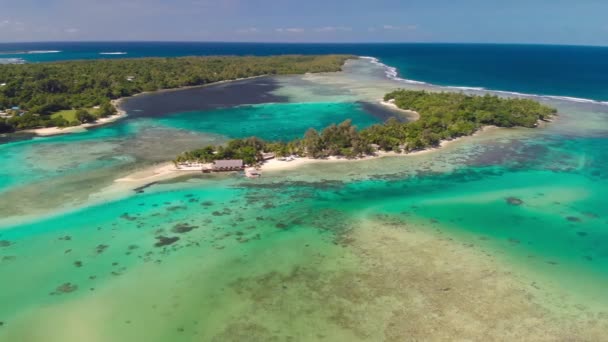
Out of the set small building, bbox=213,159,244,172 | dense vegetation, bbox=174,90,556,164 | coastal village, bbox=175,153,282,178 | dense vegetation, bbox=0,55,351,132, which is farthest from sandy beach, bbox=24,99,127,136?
small building, bbox=213,159,244,172

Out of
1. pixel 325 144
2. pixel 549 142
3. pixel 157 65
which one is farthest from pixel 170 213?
pixel 157 65

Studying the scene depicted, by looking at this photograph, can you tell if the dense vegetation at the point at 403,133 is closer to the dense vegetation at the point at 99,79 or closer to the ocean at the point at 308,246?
the ocean at the point at 308,246

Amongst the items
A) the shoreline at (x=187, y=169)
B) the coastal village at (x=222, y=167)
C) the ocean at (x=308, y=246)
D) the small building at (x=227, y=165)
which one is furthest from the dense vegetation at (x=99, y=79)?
the small building at (x=227, y=165)

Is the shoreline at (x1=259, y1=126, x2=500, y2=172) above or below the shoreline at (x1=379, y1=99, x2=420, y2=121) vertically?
below

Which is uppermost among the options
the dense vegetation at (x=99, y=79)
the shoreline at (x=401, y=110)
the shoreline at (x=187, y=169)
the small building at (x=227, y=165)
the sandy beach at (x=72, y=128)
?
the dense vegetation at (x=99, y=79)

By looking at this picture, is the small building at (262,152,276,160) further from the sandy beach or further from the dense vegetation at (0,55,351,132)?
the dense vegetation at (0,55,351,132)

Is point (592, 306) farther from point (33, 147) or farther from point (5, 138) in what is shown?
point (5, 138)

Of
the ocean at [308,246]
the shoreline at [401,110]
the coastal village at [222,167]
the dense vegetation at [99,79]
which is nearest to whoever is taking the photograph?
the ocean at [308,246]

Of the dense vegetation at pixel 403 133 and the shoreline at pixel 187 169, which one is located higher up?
the dense vegetation at pixel 403 133
